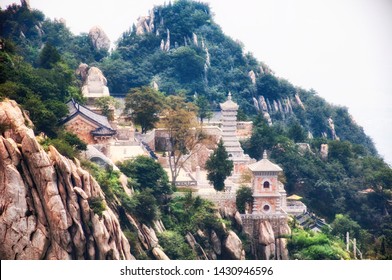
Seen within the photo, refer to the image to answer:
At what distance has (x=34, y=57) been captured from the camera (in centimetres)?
4278

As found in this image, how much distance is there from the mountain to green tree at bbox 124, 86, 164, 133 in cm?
195

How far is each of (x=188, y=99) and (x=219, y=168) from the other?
1477 centimetres

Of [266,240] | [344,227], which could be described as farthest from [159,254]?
[344,227]

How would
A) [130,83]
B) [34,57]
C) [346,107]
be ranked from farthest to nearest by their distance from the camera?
[346,107]
[130,83]
[34,57]

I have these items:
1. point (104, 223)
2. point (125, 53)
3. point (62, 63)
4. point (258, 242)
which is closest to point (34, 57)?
point (62, 63)

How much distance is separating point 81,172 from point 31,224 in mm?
1951

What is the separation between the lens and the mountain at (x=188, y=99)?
1034 inches

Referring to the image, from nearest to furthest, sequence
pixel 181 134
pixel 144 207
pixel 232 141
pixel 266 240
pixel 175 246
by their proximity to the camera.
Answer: pixel 175 246 → pixel 144 207 → pixel 266 240 → pixel 181 134 → pixel 232 141

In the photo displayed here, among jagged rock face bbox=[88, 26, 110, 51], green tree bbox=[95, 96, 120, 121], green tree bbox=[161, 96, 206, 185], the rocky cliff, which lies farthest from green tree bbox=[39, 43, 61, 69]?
the rocky cliff

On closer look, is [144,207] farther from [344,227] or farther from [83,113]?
[344,227]

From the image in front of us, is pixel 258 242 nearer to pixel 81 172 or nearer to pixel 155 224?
pixel 155 224

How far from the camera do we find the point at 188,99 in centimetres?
4753

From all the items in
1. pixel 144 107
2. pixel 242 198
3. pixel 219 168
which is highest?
pixel 144 107

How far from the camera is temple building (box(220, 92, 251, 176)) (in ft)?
119
